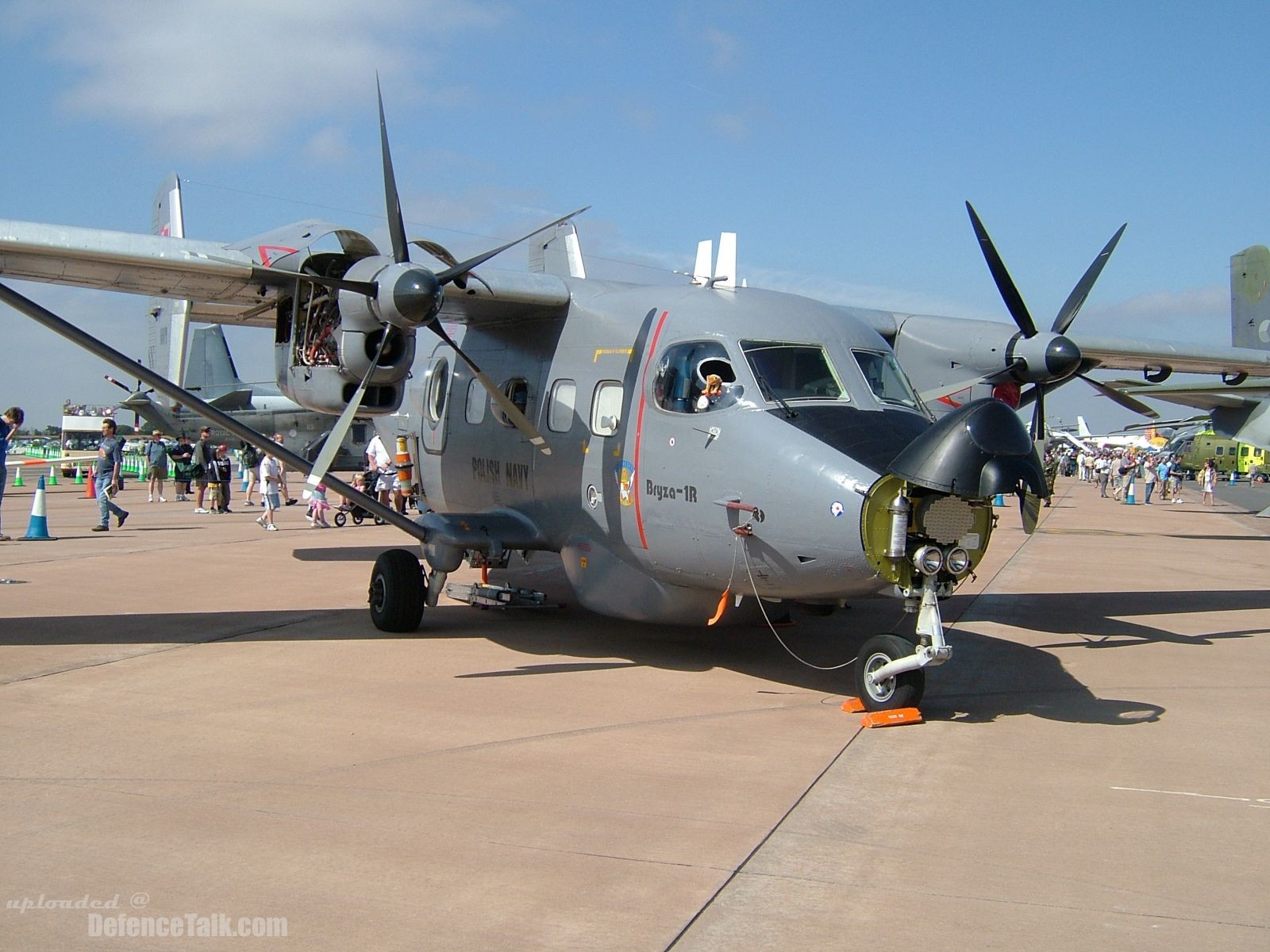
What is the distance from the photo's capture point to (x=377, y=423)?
47.1 feet

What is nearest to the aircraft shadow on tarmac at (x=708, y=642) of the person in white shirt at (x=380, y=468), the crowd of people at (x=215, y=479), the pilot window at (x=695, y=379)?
the pilot window at (x=695, y=379)

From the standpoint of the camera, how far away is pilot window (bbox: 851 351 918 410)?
8562mm

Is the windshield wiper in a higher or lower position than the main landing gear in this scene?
higher

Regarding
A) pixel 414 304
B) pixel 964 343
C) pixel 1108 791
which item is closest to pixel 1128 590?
pixel 964 343

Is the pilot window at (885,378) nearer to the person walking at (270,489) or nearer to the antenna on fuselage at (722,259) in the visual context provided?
the antenna on fuselage at (722,259)

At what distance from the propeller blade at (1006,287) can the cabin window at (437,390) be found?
5881mm

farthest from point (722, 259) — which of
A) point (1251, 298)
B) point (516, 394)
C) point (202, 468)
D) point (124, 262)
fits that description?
point (202, 468)

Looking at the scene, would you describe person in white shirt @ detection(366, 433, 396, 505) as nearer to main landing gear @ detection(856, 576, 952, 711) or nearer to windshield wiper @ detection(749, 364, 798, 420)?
windshield wiper @ detection(749, 364, 798, 420)

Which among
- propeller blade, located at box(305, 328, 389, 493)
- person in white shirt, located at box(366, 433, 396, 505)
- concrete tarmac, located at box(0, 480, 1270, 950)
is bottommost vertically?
concrete tarmac, located at box(0, 480, 1270, 950)

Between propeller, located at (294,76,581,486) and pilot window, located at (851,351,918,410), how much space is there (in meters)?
2.95

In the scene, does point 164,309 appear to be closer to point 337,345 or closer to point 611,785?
point 337,345

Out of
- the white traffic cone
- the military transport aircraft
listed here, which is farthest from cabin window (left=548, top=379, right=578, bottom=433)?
the white traffic cone

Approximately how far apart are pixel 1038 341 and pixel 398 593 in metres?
6.97

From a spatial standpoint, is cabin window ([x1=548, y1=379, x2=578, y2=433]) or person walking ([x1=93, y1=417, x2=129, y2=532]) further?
person walking ([x1=93, y1=417, x2=129, y2=532])
